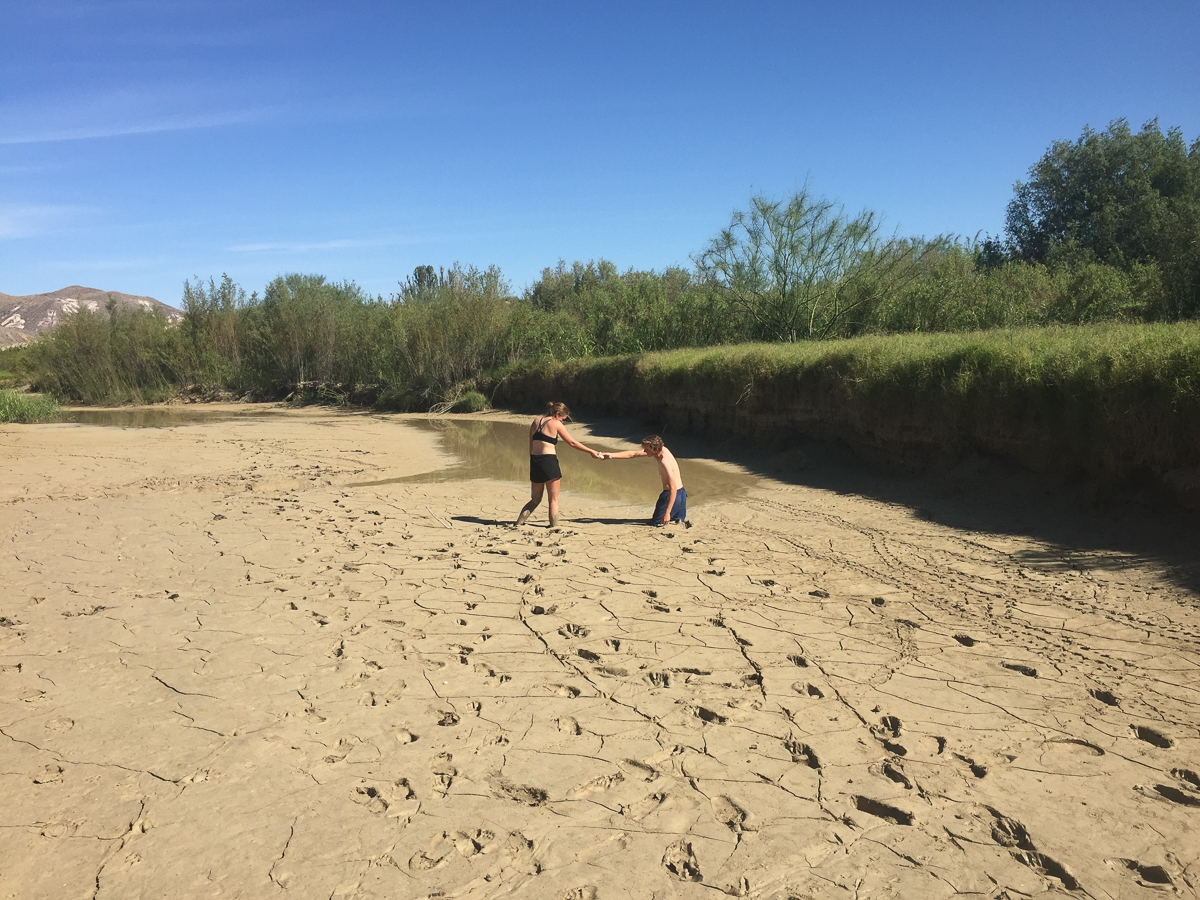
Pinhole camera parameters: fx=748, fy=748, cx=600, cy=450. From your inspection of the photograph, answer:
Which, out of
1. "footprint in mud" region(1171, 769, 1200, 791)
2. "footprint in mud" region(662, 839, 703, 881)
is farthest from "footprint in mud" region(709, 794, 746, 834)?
"footprint in mud" region(1171, 769, 1200, 791)

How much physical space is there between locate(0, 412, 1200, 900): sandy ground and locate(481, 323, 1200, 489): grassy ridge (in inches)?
65.2

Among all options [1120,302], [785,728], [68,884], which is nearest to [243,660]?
[68,884]

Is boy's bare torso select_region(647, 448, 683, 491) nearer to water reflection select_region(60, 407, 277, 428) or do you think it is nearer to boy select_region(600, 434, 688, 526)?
boy select_region(600, 434, 688, 526)

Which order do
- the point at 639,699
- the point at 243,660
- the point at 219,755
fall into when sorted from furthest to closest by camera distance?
1. the point at 243,660
2. the point at 639,699
3. the point at 219,755

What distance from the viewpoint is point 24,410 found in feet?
79.8

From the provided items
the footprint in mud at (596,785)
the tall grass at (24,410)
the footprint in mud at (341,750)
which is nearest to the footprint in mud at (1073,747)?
the footprint in mud at (596,785)

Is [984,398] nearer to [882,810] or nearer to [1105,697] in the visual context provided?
[1105,697]

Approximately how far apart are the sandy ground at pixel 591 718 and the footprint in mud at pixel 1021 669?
0.08 ft

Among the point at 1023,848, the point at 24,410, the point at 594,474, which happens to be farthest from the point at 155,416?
the point at 1023,848

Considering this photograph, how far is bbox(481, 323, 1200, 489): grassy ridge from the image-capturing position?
7.77 meters

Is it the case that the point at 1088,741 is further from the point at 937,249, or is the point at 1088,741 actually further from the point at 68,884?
the point at 937,249

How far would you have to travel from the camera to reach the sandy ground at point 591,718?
9.87 ft

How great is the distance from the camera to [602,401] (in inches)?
914

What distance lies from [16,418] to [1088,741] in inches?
1154
